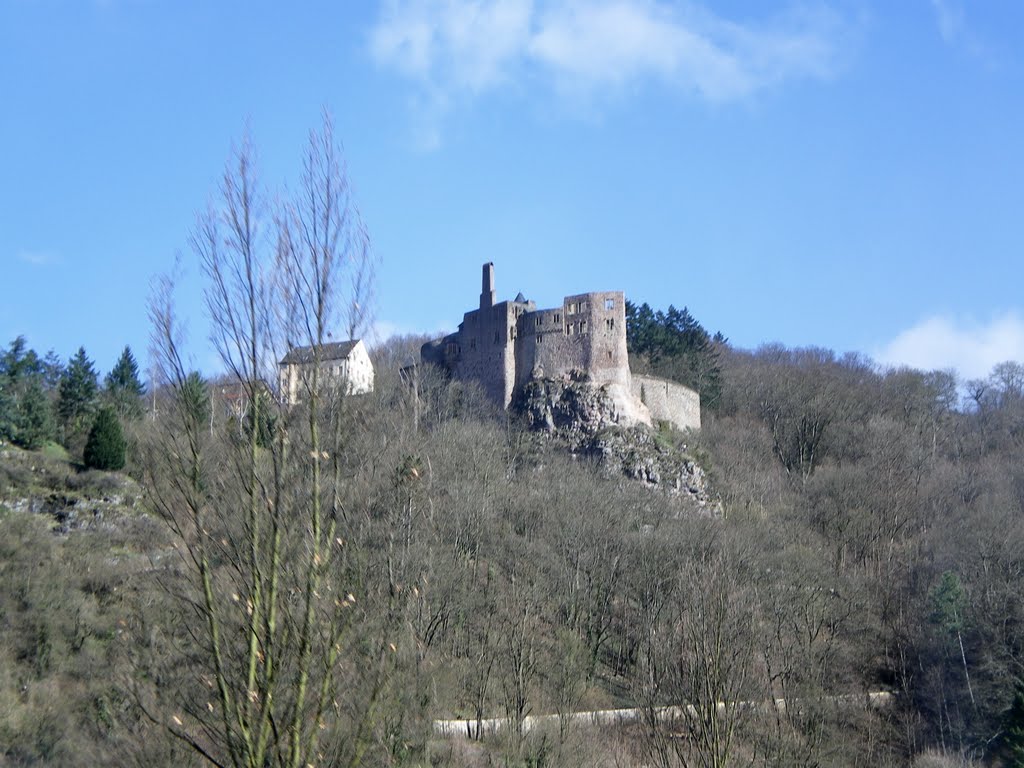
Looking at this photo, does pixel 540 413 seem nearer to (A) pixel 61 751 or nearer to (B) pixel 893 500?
(B) pixel 893 500

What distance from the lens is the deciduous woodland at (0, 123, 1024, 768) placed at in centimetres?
927

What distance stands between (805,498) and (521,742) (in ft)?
104

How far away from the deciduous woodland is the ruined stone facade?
2.03 meters

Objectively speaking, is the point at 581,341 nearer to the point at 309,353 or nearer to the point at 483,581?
the point at 483,581

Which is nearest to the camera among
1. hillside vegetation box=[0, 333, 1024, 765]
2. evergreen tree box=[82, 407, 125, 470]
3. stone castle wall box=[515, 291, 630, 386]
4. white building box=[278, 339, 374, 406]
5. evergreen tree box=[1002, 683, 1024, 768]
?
white building box=[278, 339, 374, 406]

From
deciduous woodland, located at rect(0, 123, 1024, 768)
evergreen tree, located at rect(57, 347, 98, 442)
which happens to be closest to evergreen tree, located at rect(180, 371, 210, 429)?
deciduous woodland, located at rect(0, 123, 1024, 768)

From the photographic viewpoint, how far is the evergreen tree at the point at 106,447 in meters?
44.5

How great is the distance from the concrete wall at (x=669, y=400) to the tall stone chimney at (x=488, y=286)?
8578 millimetres

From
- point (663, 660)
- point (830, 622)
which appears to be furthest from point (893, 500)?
point (663, 660)

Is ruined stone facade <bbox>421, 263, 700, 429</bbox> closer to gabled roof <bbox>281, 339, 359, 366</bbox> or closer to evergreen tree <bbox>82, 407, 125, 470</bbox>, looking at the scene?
evergreen tree <bbox>82, 407, 125, 470</bbox>

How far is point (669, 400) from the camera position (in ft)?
198

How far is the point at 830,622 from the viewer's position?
131 ft

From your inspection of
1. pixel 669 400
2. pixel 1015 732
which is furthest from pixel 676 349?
pixel 1015 732

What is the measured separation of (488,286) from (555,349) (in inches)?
261
